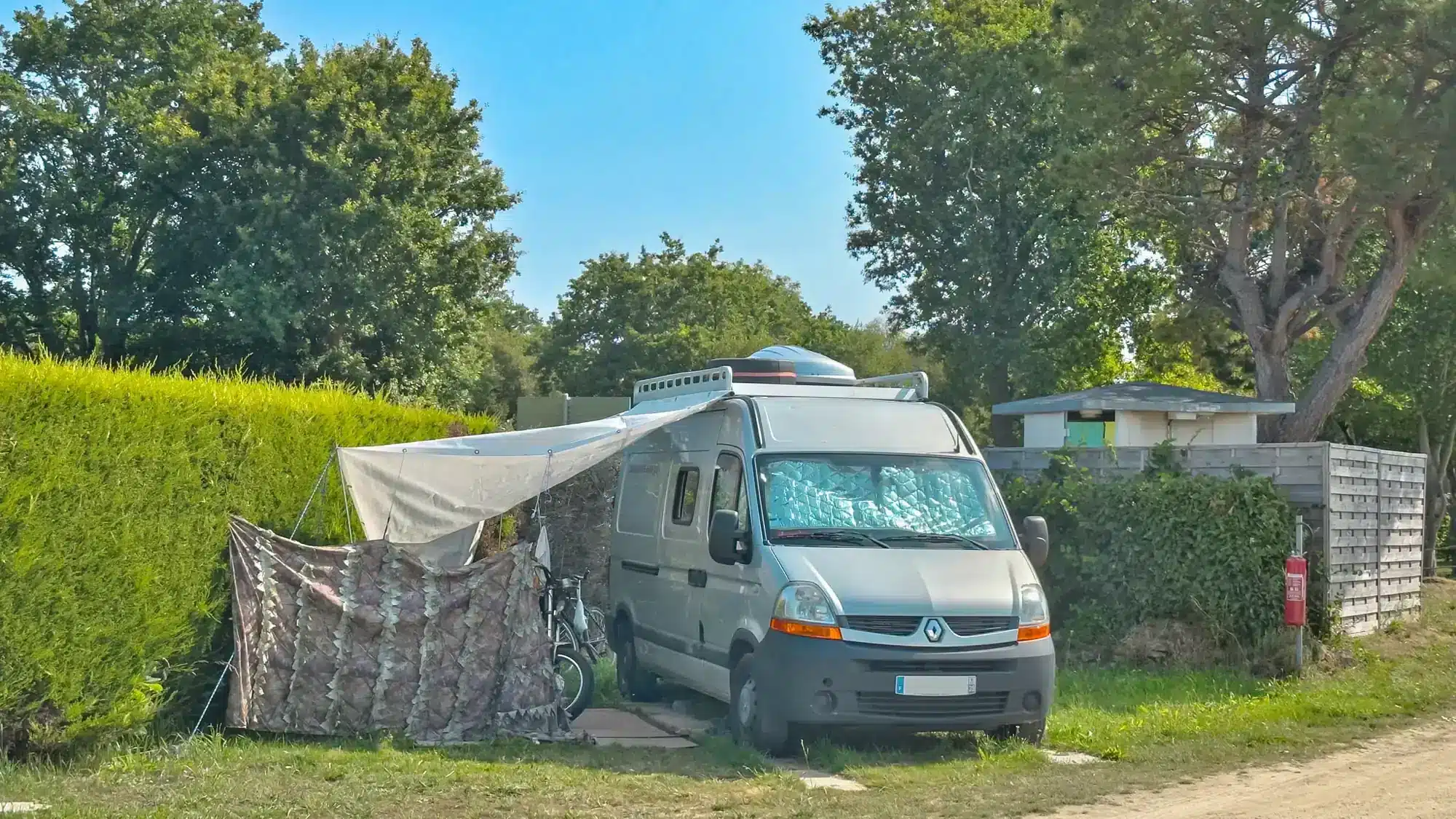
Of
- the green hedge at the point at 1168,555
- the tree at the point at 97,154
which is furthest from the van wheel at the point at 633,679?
the tree at the point at 97,154

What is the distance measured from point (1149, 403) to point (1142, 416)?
1.55 feet

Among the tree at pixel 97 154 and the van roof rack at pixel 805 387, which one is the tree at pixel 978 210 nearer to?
the tree at pixel 97 154

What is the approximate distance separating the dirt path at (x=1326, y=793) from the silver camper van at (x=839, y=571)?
1.33 meters

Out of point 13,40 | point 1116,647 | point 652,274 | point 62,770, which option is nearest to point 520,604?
point 62,770

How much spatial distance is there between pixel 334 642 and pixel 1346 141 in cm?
1650

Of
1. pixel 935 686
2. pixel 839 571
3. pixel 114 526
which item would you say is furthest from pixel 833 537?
pixel 114 526

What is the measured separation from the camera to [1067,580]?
14.9 meters

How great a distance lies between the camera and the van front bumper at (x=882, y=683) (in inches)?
359

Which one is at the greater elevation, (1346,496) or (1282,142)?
(1282,142)

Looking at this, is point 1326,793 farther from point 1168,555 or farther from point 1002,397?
point 1002,397

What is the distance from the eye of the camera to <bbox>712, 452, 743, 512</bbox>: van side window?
10391mm

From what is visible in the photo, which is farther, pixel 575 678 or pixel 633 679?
pixel 633 679

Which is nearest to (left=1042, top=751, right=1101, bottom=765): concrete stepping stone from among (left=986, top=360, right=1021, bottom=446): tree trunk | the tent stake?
the tent stake

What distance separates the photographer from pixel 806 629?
9188 millimetres
